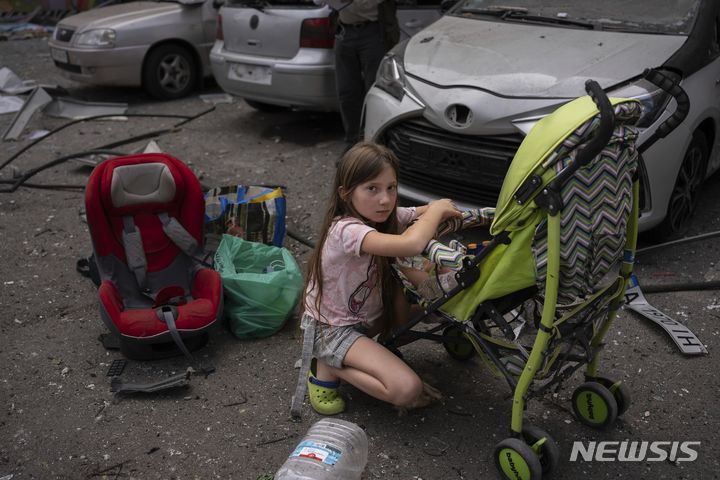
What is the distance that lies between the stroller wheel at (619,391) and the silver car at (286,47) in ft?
13.8

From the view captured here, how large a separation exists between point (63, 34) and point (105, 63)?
2.82 feet

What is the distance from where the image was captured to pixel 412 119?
450 centimetres

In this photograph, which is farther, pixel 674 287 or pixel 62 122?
pixel 62 122

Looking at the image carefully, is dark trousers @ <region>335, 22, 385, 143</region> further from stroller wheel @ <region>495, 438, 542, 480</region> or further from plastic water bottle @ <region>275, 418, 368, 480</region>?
stroller wheel @ <region>495, 438, 542, 480</region>

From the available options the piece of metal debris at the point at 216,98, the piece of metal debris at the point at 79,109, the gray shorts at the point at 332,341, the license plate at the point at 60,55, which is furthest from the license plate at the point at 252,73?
the gray shorts at the point at 332,341

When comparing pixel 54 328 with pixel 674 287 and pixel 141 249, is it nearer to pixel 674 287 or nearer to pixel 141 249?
pixel 141 249

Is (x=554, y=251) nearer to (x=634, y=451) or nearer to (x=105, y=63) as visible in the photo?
(x=634, y=451)

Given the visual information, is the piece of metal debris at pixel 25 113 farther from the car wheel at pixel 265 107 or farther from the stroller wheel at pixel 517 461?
the stroller wheel at pixel 517 461

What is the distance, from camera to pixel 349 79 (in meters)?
6.03

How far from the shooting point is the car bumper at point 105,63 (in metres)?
8.21

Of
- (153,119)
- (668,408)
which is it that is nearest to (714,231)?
(668,408)

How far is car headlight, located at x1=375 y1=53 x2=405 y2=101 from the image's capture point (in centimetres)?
462

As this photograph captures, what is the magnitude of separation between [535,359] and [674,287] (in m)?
1.98

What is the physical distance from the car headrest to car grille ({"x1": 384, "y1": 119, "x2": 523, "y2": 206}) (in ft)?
5.05
